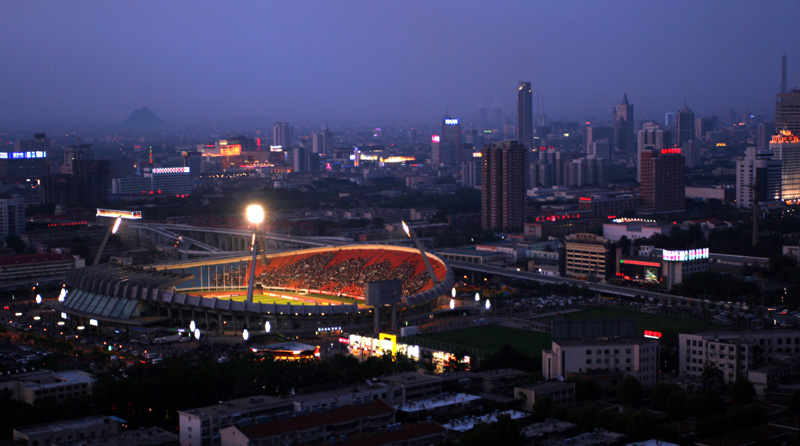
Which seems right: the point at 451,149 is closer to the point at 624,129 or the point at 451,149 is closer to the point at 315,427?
the point at 624,129

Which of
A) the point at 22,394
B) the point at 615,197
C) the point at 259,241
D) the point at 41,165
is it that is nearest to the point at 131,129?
the point at 41,165

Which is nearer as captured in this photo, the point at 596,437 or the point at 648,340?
the point at 596,437

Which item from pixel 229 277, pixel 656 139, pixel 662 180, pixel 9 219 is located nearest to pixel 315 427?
pixel 229 277

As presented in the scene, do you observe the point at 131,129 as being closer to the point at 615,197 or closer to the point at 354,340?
the point at 615,197

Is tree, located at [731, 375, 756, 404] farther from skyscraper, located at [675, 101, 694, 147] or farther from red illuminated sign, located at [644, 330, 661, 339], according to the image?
skyscraper, located at [675, 101, 694, 147]

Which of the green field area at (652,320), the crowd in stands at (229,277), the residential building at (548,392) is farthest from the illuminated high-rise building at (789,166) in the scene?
the residential building at (548,392)

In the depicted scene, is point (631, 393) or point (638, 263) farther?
point (638, 263)
